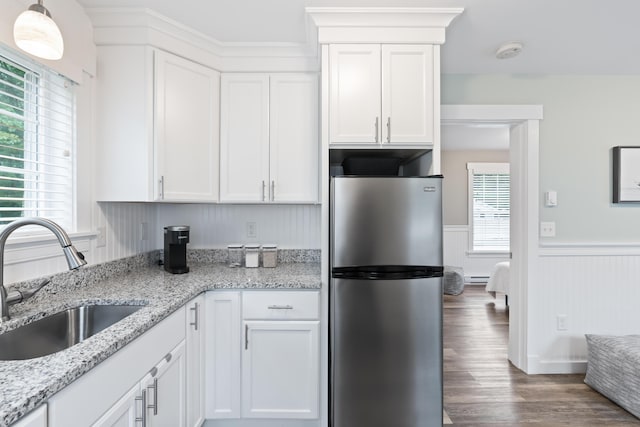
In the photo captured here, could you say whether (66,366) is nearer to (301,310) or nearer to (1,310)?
(1,310)

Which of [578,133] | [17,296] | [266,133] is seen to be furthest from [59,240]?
[578,133]

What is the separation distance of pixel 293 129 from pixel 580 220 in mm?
2383

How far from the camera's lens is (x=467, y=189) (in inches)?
243

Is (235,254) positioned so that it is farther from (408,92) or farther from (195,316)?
(408,92)

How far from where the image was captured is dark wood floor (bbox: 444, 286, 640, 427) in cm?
206

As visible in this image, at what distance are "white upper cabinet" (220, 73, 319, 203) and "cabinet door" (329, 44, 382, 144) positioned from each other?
0.38 m

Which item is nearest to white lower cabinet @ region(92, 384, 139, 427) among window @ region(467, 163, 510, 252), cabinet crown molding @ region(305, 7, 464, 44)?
cabinet crown molding @ region(305, 7, 464, 44)

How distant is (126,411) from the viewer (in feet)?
3.68

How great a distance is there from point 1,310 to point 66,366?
0.59 meters

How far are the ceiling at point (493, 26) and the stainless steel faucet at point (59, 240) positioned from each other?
1338 millimetres

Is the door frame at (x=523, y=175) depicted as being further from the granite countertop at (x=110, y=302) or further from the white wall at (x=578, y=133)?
the granite countertop at (x=110, y=302)

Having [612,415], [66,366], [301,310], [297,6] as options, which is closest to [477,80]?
[297,6]

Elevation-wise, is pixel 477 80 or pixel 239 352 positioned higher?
pixel 477 80

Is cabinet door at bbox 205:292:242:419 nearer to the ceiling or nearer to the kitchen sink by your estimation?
the kitchen sink
